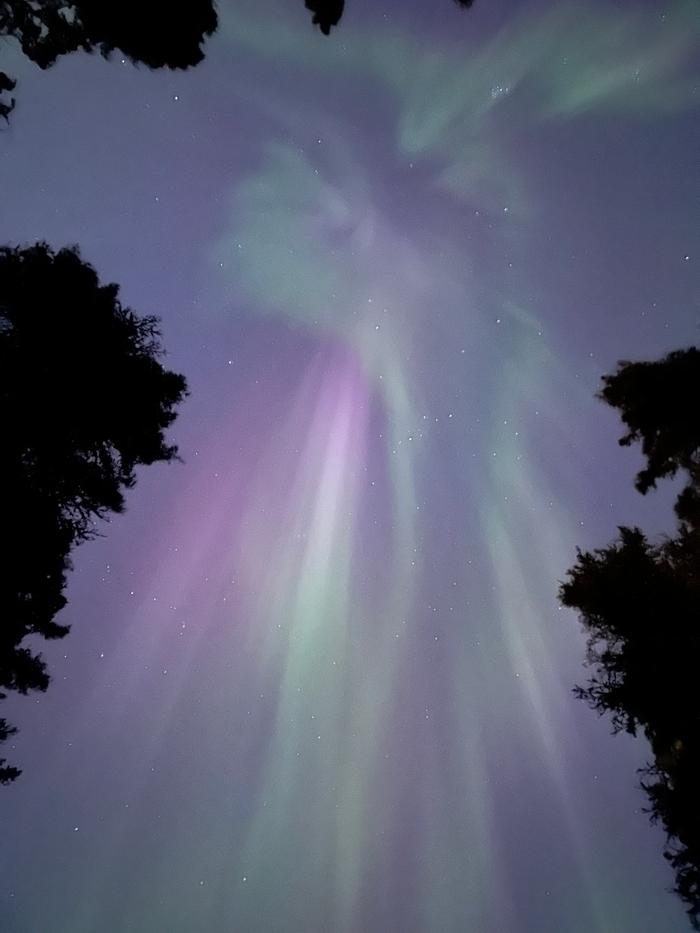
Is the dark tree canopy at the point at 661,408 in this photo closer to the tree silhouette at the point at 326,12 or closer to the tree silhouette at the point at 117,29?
the tree silhouette at the point at 326,12

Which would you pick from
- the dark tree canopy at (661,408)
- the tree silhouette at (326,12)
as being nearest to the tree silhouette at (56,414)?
the tree silhouette at (326,12)

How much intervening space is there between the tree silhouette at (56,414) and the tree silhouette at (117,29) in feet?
12.2

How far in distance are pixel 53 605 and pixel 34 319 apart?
5.48m

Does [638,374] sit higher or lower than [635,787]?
higher

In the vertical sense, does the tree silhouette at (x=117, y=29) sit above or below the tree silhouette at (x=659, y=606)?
above

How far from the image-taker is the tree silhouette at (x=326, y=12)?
8.48m

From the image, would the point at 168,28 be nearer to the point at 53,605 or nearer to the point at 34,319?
the point at 34,319

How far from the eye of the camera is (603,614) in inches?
413

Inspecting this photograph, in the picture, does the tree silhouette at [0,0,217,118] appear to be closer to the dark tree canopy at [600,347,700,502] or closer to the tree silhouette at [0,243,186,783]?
the tree silhouette at [0,243,186,783]

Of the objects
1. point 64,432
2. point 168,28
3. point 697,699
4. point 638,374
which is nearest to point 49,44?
point 168,28

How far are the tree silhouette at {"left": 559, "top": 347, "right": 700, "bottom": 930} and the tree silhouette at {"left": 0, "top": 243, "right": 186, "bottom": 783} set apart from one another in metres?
10.1

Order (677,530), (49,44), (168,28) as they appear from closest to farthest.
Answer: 1. (168,28)
2. (49,44)
3. (677,530)

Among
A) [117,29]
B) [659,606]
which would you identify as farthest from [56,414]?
[659,606]

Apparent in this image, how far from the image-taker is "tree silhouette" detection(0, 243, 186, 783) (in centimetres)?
894
